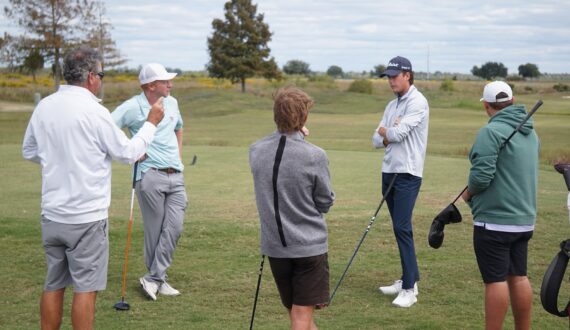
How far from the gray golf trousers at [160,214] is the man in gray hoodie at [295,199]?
96.7 inches

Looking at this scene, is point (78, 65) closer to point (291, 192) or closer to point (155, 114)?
point (155, 114)

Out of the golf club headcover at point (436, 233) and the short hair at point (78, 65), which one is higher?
the short hair at point (78, 65)

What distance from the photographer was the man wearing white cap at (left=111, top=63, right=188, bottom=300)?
727 centimetres

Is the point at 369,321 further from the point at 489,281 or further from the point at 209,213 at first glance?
the point at 209,213

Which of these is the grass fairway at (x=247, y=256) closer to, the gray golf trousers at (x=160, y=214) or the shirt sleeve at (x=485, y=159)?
the gray golf trousers at (x=160, y=214)

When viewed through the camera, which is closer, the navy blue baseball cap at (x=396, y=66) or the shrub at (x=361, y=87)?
the navy blue baseball cap at (x=396, y=66)

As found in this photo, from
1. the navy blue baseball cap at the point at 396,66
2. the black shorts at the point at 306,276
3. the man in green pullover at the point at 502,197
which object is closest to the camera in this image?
the black shorts at the point at 306,276

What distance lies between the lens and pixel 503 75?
81.0 m

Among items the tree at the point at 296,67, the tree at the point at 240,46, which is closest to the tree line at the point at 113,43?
the tree at the point at 240,46

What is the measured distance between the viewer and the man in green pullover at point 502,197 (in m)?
5.55

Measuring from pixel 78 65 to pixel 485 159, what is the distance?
2856mm

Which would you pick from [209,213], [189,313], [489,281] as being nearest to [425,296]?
[489,281]

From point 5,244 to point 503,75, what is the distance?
76.6 m

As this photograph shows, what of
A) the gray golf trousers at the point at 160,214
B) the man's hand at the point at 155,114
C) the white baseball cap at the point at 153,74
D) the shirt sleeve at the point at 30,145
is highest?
the white baseball cap at the point at 153,74
